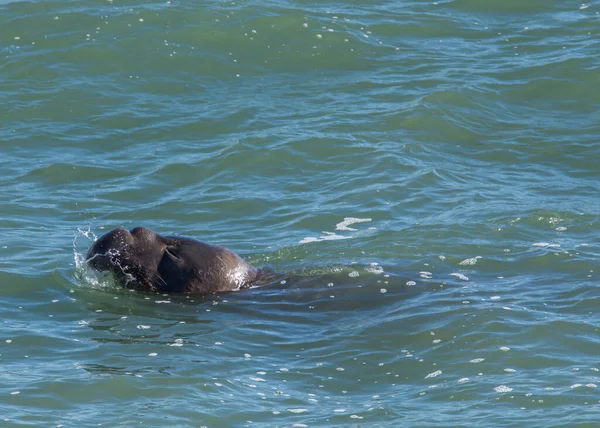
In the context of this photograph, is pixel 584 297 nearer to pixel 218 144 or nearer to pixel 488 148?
pixel 488 148

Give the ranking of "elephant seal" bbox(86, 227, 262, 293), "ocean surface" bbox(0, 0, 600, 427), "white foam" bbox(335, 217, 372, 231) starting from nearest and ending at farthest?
"ocean surface" bbox(0, 0, 600, 427) < "elephant seal" bbox(86, 227, 262, 293) < "white foam" bbox(335, 217, 372, 231)

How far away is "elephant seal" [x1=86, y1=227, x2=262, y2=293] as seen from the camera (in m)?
10.0

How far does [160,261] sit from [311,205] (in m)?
3.47

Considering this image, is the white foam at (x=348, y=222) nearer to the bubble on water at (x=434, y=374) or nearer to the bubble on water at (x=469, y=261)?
the bubble on water at (x=469, y=261)

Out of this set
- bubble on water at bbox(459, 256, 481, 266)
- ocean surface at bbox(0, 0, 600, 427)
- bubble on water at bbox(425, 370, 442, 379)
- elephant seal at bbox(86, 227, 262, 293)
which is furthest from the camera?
bubble on water at bbox(459, 256, 481, 266)

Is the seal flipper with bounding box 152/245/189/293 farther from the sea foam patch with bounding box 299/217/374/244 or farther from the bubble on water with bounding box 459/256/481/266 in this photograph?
the bubble on water with bounding box 459/256/481/266

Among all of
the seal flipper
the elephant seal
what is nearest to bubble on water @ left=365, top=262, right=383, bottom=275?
the elephant seal

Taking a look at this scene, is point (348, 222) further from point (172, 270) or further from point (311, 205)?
point (172, 270)

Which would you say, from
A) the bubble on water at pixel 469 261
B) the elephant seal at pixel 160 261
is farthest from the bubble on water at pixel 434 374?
the bubble on water at pixel 469 261

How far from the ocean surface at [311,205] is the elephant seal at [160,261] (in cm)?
16

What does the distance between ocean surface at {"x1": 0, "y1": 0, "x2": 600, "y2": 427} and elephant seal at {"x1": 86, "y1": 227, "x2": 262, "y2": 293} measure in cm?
16

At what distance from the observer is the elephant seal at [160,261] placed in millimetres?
10008

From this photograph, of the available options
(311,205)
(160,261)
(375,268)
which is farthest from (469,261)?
(160,261)

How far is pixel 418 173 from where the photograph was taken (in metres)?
14.1
